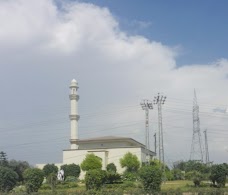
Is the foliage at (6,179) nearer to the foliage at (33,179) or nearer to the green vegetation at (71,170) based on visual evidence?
the foliage at (33,179)

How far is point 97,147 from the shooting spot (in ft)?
240

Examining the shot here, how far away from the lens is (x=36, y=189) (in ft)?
132

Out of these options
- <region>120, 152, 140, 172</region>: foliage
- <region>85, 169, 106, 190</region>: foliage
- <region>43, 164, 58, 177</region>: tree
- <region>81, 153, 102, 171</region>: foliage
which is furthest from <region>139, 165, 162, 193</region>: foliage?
<region>43, 164, 58, 177</region>: tree

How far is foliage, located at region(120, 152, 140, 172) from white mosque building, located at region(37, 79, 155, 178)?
4.22 ft

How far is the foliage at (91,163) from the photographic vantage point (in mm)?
62906

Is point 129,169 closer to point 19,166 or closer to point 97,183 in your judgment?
point 19,166

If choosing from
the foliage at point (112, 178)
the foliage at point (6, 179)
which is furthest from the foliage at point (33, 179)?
the foliage at point (112, 178)

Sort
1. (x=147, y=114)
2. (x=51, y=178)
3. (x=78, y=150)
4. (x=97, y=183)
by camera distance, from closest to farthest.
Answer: (x=97, y=183) → (x=51, y=178) → (x=147, y=114) → (x=78, y=150)

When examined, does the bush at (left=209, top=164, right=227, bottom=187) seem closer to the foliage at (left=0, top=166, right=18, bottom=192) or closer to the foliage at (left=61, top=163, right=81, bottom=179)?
the foliage at (left=0, top=166, right=18, bottom=192)

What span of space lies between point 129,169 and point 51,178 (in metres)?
19.8

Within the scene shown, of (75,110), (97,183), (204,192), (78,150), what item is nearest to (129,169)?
(78,150)

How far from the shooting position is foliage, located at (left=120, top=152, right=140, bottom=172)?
64062mm

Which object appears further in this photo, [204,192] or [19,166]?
[19,166]

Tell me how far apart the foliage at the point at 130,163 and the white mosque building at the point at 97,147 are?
1.29 meters
